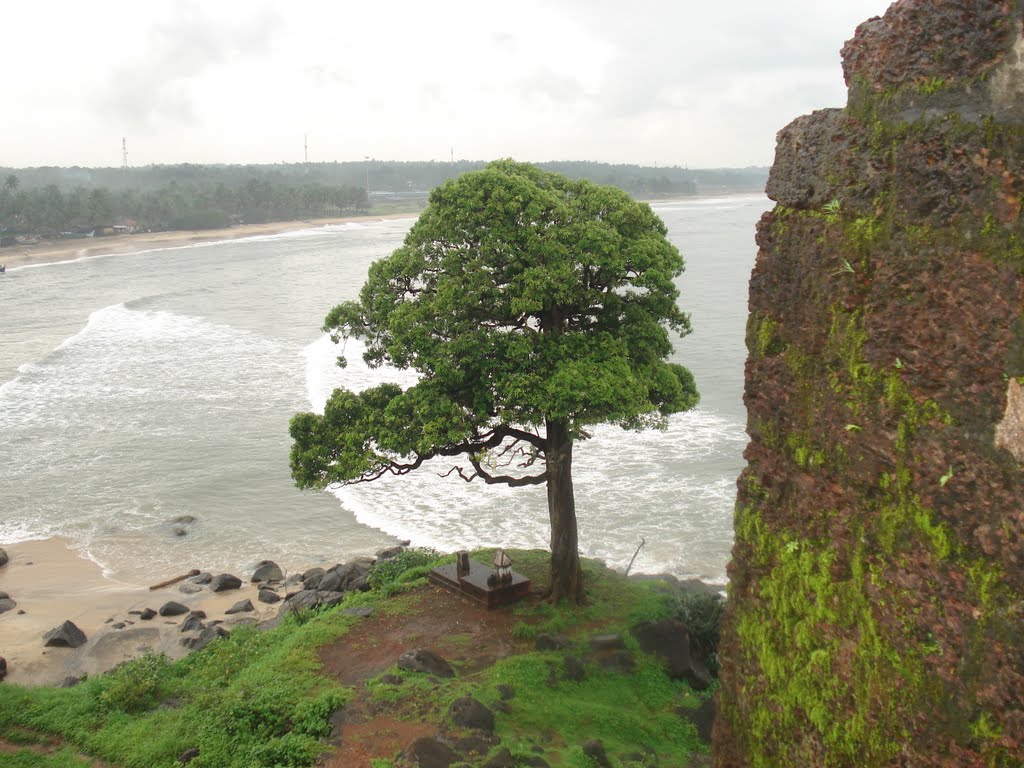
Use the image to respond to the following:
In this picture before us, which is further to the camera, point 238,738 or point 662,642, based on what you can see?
point 662,642

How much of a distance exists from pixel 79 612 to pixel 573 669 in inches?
405

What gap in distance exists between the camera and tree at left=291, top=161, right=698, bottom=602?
11609 mm

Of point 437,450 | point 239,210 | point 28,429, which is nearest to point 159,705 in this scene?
point 437,450

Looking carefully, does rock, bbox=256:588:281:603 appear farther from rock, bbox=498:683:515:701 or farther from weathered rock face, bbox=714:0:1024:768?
weathered rock face, bbox=714:0:1024:768

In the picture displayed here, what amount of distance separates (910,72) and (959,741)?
12.8ft

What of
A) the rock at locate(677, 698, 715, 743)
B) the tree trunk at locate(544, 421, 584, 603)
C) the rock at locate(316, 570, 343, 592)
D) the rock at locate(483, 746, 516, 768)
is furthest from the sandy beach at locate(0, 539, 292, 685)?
the rock at locate(677, 698, 715, 743)

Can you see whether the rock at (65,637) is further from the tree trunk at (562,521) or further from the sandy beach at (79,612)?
the tree trunk at (562,521)

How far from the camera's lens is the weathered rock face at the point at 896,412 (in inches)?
189

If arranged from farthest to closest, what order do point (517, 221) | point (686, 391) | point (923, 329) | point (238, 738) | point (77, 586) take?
1. point (77, 586)
2. point (686, 391)
3. point (517, 221)
4. point (238, 738)
5. point (923, 329)

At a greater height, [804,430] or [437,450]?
[804,430]

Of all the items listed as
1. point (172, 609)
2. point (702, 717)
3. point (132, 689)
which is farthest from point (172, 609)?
point (702, 717)

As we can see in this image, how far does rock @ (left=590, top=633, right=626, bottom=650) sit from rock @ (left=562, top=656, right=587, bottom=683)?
59 centimetres

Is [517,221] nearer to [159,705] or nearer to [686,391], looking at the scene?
[686,391]

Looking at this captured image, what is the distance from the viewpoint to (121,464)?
80.7ft
